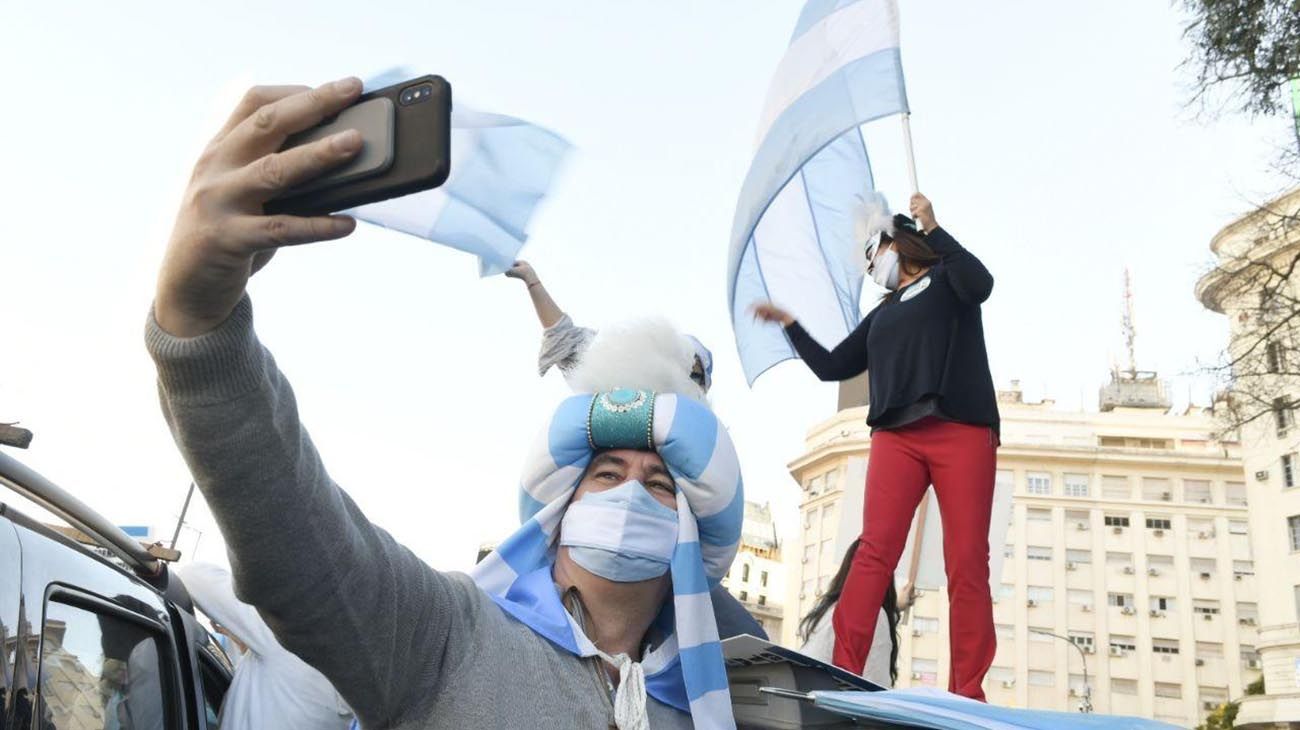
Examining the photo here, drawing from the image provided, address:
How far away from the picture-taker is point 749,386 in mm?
4922

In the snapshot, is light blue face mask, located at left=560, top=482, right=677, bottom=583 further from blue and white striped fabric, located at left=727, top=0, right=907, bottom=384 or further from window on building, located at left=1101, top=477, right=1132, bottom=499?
window on building, located at left=1101, top=477, right=1132, bottom=499

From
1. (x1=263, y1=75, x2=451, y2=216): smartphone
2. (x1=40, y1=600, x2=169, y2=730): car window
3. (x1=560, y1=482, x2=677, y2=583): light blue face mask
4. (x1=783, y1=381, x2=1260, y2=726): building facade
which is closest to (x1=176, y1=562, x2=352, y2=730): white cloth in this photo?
(x1=40, y1=600, x2=169, y2=730): car window

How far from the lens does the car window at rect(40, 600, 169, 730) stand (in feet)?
6.37

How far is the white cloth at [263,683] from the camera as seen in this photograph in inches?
117

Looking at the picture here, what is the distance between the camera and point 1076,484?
250ft

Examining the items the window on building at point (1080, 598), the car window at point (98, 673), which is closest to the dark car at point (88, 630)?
the car window at point (98, 673)

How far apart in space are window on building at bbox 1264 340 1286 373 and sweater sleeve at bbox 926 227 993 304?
11838 millimetres

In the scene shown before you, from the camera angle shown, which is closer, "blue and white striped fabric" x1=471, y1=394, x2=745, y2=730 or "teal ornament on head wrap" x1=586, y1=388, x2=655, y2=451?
"blue and white striped fabric" x1=471, y1=394, x2=745, y2=730

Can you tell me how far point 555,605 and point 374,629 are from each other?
0.63 metres

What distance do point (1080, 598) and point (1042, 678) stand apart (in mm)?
5905

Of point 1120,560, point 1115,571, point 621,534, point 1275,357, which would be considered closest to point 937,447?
point 621,534

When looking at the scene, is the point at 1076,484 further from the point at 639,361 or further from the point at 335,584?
the point at 335,584

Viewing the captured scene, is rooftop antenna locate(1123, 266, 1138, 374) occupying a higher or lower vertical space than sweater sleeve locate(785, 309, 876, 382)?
higher

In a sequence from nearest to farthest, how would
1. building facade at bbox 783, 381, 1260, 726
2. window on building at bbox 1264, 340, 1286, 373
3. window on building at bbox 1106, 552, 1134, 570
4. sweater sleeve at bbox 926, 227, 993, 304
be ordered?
sweater sleeve at bbox 926, 227, 993, 304 < window on building at bbox 1264, 340, 1286, 373 < building facade at bbox 783, 381, 1260, 726 < window on building at bbox 1106, 552, 1134, 570
